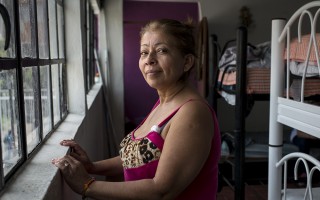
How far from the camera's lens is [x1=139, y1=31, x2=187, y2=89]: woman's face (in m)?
0.96

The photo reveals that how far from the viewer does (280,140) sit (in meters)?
1.68

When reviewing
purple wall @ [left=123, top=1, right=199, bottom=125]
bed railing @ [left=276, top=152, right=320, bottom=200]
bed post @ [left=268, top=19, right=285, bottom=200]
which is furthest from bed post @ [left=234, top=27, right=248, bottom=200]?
purple wall @ [left=123, top=1, right=199, bottom=125]

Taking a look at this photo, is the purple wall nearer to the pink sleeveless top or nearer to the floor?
the floor

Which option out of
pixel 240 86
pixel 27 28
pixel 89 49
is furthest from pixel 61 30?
pixel 89 49

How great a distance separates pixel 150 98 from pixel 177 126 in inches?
173

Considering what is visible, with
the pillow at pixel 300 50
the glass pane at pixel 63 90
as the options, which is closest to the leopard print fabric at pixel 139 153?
the glass pane at pixel 63 90

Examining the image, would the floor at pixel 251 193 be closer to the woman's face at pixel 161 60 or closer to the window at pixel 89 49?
the window at pixel 89 49

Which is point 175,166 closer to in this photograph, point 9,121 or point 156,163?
point 156,163

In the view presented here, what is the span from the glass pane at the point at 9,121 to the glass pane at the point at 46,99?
40 centimetres

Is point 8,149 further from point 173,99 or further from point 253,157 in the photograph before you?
point 253,157

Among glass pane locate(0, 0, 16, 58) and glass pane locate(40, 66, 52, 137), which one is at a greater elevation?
glass pane locate(0, 0, 16, 58)

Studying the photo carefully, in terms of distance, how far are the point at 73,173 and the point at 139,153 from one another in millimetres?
196

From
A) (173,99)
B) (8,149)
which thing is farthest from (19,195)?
(173,99)

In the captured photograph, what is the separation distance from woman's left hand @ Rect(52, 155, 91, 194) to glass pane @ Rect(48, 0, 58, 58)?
0.81 m
